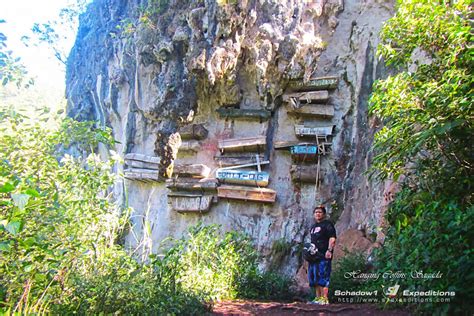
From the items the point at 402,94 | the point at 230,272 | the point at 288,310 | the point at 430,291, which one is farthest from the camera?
the point at 230,272

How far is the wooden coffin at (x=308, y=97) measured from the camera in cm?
878

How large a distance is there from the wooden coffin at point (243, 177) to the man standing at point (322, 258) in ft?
11.6

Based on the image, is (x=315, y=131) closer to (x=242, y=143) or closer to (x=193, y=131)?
(x=242, y=143)

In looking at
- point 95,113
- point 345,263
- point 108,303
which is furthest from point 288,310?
point 95,113

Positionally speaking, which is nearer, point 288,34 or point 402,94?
point 402,94

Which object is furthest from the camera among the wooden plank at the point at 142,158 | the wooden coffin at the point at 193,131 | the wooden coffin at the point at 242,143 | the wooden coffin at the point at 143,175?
the wooden plank at the point at 142,158

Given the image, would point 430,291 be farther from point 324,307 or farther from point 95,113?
point 95,113

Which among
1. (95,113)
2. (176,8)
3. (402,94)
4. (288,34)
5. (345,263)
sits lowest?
(345,263)

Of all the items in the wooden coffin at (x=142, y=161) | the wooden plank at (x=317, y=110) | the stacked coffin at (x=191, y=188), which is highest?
the wooden plank at (x=317, y=110)

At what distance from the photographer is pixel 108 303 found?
3.13 meters

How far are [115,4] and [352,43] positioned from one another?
344 inches

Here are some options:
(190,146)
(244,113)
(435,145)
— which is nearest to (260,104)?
(244,113)

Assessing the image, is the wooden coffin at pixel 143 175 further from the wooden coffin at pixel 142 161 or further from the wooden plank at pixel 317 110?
the wooden plank at pixel 317 110

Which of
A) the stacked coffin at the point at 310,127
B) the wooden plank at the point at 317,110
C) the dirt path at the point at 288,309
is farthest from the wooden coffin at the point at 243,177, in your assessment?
the dirt path at the point at 288,309
